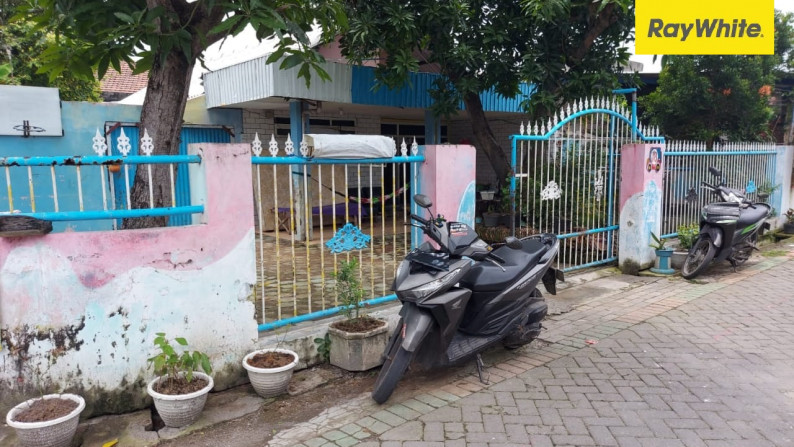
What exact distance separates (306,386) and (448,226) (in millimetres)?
1585

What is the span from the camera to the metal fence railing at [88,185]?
10.2 ft

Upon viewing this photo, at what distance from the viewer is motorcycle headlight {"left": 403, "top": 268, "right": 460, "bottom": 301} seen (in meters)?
3.39

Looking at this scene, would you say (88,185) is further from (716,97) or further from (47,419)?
(716,97)

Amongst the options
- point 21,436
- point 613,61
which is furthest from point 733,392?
point 613,61

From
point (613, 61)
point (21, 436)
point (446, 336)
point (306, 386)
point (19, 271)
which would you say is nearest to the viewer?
point (21, 436)

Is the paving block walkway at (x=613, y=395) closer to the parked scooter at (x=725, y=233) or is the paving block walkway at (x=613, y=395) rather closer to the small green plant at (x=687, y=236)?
the parked scooter at (x=725, y=233)

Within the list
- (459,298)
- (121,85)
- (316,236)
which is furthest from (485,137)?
(121,85)

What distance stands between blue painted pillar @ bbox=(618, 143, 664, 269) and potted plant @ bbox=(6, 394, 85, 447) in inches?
263

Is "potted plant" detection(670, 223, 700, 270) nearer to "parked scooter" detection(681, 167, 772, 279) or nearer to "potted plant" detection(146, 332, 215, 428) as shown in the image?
"parked scooter" detection(681, 167, 772, 279)

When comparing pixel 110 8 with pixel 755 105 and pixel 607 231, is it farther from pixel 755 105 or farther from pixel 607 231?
pixel 755 105

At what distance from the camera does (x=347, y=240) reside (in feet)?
14.3

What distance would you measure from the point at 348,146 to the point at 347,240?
78cm

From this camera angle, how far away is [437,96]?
347 inches

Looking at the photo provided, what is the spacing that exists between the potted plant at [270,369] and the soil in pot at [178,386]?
345 millimetres
